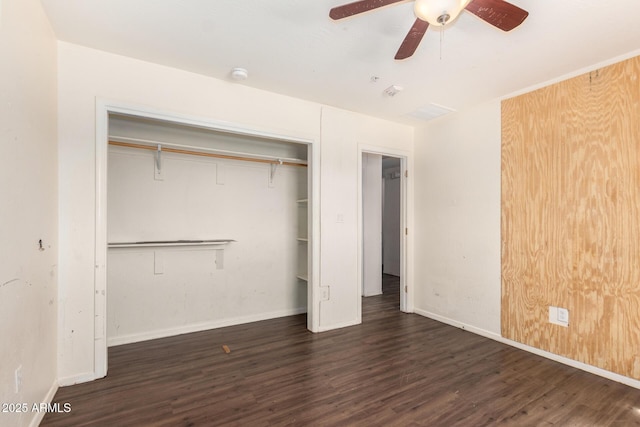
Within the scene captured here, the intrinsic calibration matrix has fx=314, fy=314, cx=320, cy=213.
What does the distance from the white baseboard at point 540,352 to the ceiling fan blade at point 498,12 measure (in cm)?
272

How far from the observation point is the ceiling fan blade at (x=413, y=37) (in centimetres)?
166

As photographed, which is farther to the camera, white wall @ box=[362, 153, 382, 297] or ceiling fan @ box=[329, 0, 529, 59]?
white wall @ box=[362, 153, 382, 297]

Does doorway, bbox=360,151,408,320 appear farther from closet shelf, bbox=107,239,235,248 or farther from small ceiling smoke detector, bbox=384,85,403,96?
closet shelf, bbox=107,239,235,248

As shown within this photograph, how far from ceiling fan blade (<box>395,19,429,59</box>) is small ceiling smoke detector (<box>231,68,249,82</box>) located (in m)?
1.40

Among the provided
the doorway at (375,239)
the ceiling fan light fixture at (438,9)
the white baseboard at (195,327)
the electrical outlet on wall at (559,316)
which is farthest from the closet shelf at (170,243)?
the electrical outlet on wall at (559,316)

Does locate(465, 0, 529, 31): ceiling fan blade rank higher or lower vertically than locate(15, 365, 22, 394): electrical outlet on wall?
higher

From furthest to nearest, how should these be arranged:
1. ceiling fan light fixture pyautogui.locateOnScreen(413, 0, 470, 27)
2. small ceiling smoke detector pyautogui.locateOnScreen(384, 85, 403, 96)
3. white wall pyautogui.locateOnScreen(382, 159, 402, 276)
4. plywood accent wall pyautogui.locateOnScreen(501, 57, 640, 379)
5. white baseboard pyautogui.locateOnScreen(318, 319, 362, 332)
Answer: white wall pyautogui.locateOnScreen(382, 159, 402, 276) < white baseboard pyautogui.locateOnScreen(318, 319, 362, 332) < small ceiling smoke detector pyautogui.locateOnScreen(384, 85, 403, 96) < plywood accent wall pyautogui.locateOnScreen(501, 57, 640, 379) < ceiling fan light fixture pyautogui.locateOnScreen(413, 0, 470, 27)

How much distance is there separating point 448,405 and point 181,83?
10.8ft

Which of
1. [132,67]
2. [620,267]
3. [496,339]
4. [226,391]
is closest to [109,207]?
[132,67]

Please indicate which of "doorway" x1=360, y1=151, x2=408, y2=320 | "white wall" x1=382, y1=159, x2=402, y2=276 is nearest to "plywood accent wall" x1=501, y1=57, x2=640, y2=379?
"doorway" x1=360, y1=151, x2=408, y2=320

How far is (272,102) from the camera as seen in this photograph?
3227 mm

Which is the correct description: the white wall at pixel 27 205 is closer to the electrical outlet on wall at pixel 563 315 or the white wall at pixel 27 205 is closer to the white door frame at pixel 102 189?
the white door frame at pixel 102 189

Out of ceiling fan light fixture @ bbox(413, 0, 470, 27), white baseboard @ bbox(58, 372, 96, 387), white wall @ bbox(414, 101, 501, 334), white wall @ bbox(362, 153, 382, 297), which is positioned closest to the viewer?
ceiling fan light fixture @ bbox(413, 0, 470, 27)

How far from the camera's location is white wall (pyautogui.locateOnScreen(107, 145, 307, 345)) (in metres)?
3.17
